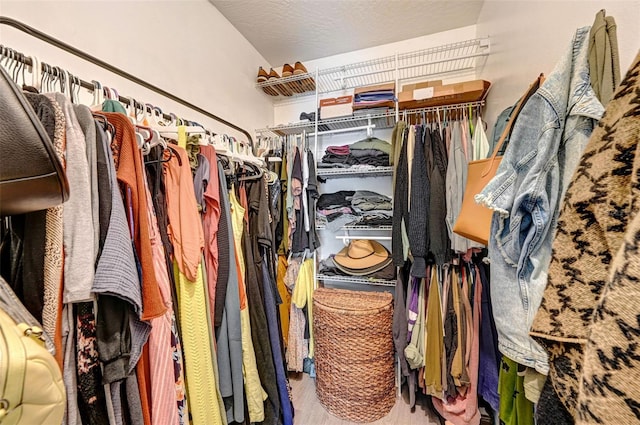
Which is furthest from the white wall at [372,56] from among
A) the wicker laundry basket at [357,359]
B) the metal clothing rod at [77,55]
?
the wicker laundry basket at [357,359]

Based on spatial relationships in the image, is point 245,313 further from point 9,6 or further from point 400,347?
point 9,6

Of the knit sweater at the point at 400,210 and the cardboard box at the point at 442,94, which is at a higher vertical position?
the cardboard box at the point at 442,94

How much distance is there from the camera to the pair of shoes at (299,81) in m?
1.87

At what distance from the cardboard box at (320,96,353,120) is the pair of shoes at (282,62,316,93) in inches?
12.1

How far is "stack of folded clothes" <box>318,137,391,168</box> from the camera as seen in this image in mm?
1685

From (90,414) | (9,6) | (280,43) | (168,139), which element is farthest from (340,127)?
(90,414)

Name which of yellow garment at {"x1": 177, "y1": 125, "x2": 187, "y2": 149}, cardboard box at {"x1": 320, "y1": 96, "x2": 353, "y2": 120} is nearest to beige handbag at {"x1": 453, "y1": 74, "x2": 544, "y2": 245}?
yellow garment at {"x1": 177, "y1": 125, "x2": 187, "y2": 149}

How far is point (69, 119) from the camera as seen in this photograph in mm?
523

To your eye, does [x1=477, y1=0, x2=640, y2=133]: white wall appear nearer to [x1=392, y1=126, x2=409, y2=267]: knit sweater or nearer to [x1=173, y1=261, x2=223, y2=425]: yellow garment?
[x1=392, y1=126, x2=409, y2=267]: knit sweater

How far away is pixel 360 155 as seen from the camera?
172 centimetres

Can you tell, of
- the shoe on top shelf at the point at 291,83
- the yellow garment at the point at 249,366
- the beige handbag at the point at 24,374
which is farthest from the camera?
the shoe on top shelf at the point at 291,83

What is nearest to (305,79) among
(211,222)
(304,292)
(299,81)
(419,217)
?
(299,81)

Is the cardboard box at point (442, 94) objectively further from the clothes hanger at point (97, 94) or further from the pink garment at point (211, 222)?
the clothes hanger at point (97, 94)

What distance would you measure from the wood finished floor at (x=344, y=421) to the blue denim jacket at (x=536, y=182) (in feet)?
3.91
